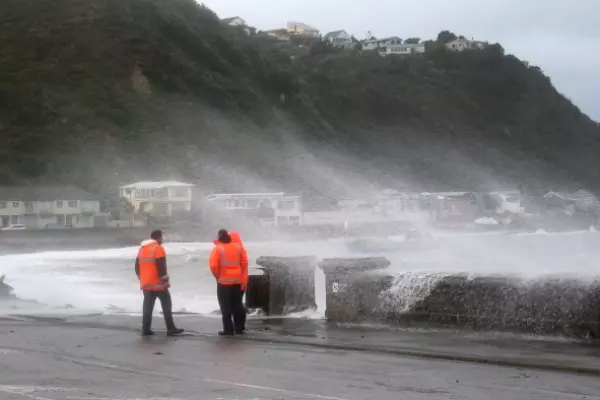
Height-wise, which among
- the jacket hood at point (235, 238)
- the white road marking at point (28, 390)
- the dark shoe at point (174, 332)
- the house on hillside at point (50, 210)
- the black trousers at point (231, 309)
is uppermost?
the house on hillside at point (50, 210)

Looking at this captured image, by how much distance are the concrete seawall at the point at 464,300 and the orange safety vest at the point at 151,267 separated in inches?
97.6

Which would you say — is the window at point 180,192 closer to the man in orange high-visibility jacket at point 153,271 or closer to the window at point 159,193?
the window at point 159,193

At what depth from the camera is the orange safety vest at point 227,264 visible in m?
13.4

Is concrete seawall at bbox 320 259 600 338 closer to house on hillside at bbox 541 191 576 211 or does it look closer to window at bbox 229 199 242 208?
window at bbox 229 199 242 208

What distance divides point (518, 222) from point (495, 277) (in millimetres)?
111304

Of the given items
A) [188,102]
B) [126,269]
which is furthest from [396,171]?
[126,269]

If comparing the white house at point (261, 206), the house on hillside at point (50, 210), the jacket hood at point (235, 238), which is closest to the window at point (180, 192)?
the white house at point (261, 206)

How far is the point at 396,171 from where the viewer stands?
13800 cm

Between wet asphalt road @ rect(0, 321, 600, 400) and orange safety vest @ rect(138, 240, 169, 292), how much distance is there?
147 centimetres

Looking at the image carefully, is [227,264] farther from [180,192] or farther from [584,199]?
[584,199]

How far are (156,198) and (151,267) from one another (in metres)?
85.9

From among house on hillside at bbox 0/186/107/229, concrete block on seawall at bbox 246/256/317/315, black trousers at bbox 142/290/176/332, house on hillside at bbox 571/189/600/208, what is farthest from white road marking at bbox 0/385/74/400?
house on hillside at bbox 571/189/600/208

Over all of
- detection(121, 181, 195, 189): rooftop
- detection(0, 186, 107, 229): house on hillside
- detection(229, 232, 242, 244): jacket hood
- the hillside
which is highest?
the hillside

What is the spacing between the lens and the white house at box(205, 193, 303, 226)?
100 meters
